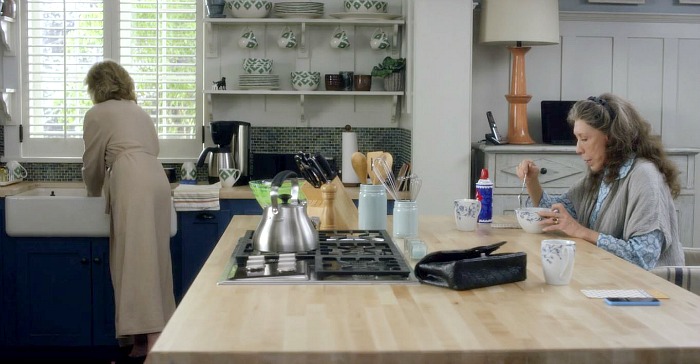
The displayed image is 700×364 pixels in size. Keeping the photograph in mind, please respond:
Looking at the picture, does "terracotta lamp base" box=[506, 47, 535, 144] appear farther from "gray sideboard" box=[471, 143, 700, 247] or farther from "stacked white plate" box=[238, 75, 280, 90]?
"stacked white plate" box=[238, 75, 280, 90]

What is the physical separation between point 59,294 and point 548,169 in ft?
8.85

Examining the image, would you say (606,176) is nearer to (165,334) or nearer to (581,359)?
(581,359)

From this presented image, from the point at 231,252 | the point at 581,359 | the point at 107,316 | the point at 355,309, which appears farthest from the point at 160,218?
the point at 581,359

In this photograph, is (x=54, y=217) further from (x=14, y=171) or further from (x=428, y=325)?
(x=428, y=325)

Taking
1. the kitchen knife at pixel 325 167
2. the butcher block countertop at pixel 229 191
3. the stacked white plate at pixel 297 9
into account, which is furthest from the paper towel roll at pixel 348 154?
the kitchen knife at pixel 325 167

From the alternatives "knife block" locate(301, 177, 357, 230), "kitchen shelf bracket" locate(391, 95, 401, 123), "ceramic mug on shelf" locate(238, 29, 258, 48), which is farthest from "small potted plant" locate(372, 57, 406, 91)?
"knife block" locate(301, 177, 357, 230)

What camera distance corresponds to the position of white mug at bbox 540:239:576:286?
2406 millimetres

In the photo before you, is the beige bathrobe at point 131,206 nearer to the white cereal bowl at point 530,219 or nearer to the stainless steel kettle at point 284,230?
the stainless steel kettle at point 284,230

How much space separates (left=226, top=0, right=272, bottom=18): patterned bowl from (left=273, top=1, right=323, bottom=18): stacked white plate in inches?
3.0

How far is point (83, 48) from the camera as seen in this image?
5.52m

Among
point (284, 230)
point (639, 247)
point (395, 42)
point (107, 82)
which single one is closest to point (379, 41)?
point (395, 42)

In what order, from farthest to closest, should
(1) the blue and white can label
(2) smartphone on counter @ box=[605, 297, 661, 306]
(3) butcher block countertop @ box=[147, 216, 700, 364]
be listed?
(1) the blue and white can label → (2) smartphone on counter @ box=[605, 297, 661, 306] → (3) butcher block countertop @ box=[147, 216, 700, 364]

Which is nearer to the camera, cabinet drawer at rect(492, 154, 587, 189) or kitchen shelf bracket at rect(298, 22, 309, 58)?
cabinet drawer at rect(492, 154, 587, 189)

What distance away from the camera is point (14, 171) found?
17.9 feet
